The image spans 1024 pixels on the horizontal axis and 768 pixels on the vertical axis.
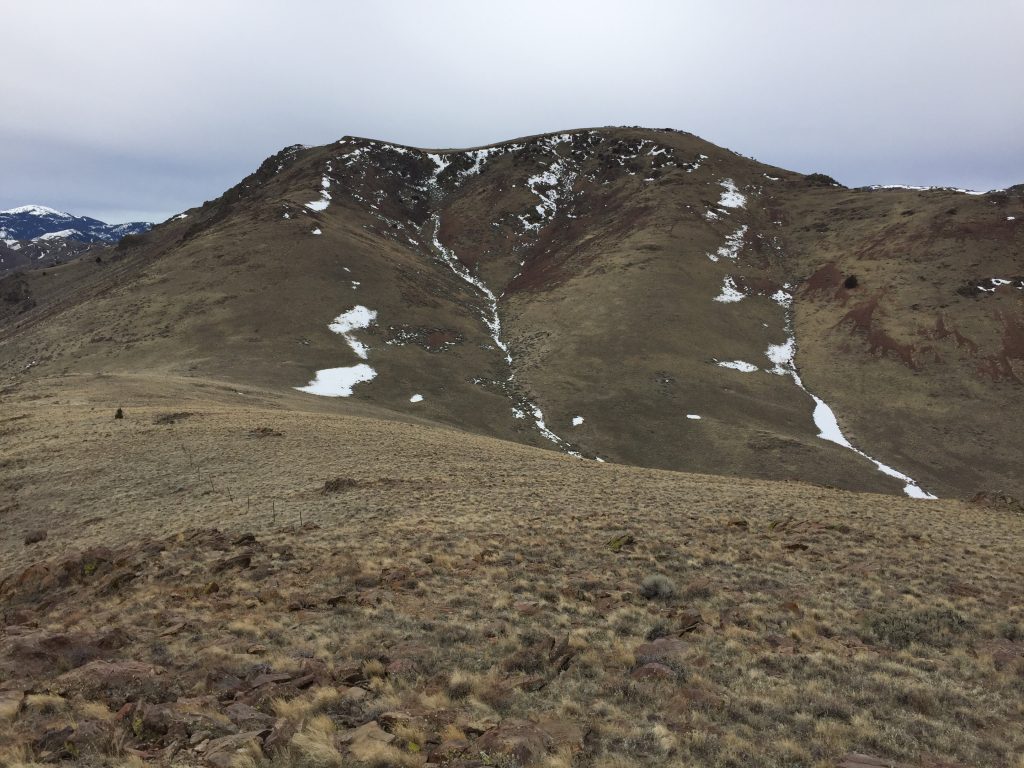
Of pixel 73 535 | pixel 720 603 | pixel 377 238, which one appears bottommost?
pixel 73 535

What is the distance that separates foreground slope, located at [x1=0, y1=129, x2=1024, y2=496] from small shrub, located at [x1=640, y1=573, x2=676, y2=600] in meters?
37.5

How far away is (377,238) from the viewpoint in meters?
99.2

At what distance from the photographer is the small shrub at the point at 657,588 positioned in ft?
42.3

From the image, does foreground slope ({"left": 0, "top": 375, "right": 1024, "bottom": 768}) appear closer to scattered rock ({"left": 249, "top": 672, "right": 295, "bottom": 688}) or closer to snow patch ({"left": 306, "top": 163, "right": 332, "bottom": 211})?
scattered rock ({"left": 249, "top": 672, "right": 295, "bottom": 688})

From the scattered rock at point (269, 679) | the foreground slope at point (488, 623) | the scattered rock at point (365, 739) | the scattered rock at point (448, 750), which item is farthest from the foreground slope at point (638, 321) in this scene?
the scattered rock at point (448, 750)

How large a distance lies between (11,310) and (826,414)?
521 feet

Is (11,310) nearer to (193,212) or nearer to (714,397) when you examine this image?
(193,212)

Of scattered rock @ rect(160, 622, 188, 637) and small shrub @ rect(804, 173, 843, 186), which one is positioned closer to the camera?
scattered rock @ rect(160, 622, 188, 637)

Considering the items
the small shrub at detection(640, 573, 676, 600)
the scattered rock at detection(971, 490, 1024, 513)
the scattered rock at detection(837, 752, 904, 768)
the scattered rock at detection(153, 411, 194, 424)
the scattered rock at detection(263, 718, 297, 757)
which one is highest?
the scattered rock at detection(837, 752, 904, 768)

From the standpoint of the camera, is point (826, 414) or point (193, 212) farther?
point (193, 212)

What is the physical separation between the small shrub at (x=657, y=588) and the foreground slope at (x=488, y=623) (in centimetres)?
5

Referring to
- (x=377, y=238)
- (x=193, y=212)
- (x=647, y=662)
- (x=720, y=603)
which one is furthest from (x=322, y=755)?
(x=193, y=212)

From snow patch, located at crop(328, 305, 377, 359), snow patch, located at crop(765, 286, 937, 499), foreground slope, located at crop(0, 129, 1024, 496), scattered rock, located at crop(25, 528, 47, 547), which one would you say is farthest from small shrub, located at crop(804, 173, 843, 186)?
scattered rock, located at crop(25, 528, 47, 547)

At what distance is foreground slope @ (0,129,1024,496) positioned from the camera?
179 ft
